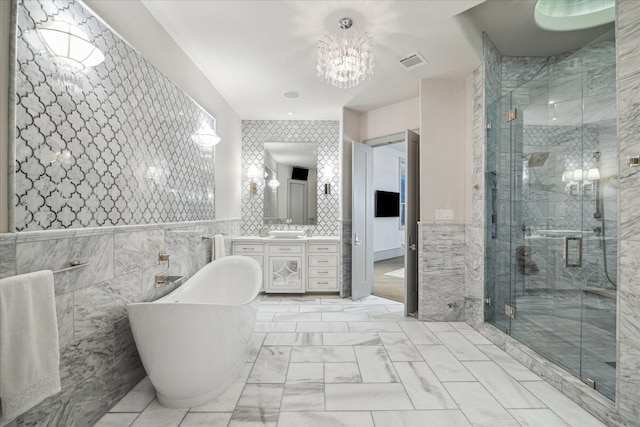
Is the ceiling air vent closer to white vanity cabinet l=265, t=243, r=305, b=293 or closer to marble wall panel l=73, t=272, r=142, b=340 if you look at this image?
white vanity cabinet l=265, t=243, r=305, b=293

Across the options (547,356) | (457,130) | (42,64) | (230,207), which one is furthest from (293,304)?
(42,64)

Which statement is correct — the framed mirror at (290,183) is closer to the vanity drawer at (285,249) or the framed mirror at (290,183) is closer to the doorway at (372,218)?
the vanity drawer at (285,249)

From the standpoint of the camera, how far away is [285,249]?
421cm

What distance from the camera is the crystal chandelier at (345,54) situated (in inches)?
93.4

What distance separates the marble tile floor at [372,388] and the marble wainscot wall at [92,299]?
Result: 208 mm

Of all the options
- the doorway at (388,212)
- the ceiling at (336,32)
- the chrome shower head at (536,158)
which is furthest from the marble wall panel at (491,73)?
the doorway at (388,212)

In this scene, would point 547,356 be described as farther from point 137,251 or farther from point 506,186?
point 137,251

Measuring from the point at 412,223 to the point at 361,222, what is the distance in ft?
2.88

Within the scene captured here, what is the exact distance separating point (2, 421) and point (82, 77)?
1.69 m

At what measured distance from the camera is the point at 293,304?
3939 mm

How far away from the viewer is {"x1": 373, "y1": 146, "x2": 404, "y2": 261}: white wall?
726cm

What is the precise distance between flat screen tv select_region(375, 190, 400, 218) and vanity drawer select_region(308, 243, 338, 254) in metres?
3.27

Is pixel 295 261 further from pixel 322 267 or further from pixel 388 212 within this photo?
pixel 388 212

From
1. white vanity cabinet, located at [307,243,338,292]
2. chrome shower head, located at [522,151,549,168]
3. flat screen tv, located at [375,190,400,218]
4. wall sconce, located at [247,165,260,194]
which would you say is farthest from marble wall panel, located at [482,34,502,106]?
flat screen tv, located at [375,190,400,218]
